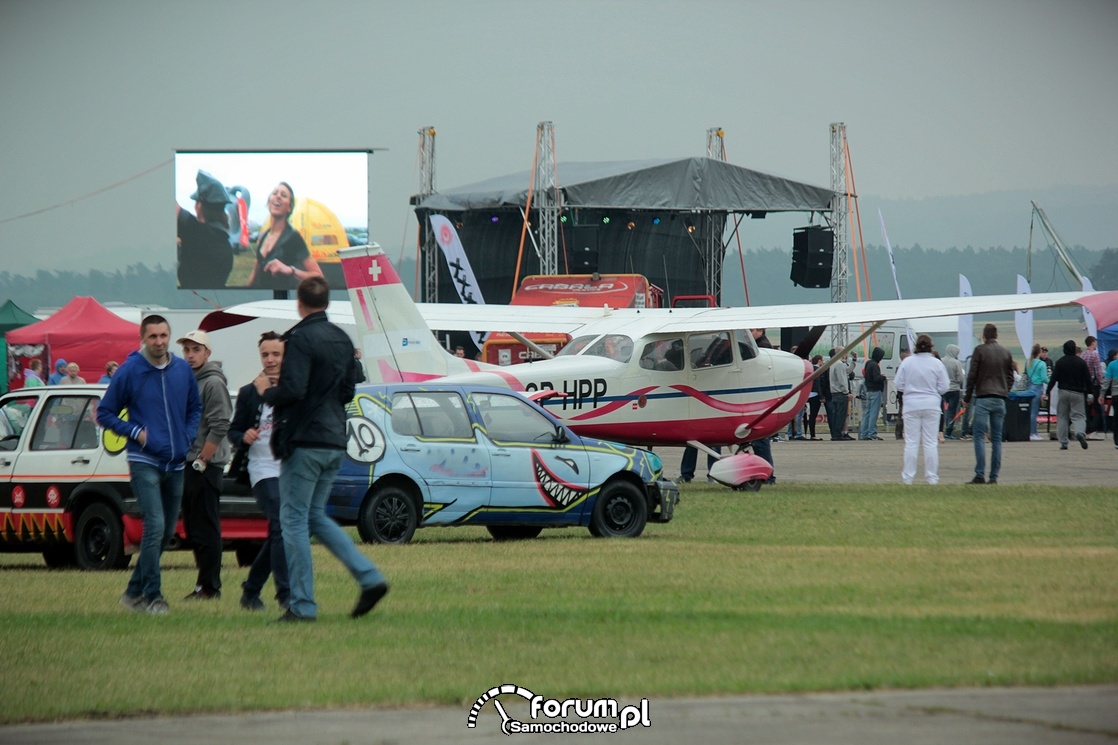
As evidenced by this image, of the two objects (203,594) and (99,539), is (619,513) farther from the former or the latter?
(203,594)

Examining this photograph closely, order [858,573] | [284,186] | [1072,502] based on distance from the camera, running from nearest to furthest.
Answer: [858,573], [1072,502], [284,186]

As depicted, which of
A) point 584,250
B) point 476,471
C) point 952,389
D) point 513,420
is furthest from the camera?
point 584,250

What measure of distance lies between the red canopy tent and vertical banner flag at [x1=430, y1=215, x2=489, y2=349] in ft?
28.6

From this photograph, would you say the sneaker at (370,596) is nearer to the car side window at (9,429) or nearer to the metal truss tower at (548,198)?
the car side window at (9,429)

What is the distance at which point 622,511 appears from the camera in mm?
14234

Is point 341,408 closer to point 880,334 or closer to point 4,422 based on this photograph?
point 4,422

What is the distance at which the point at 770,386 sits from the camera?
69.1 ft

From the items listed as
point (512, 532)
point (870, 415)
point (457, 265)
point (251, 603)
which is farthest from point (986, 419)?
point (457, 265)

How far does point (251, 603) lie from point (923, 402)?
507 inches

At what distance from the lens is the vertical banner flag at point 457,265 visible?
37.6m

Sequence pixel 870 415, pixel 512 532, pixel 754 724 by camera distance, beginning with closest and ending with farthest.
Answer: pixel 754 724 → pixel 512 532 → pixel 870 415

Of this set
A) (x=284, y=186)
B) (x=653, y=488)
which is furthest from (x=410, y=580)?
(x=284, y=186)

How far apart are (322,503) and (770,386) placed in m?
13.3

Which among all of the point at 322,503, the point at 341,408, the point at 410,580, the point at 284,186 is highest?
the point at 284,186
